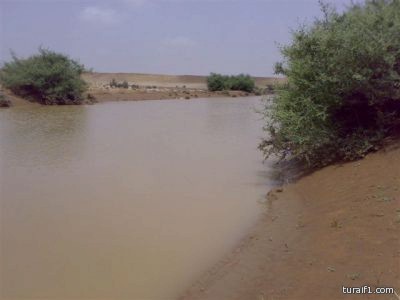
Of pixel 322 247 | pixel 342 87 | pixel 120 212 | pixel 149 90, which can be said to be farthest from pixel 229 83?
pixel 322 247

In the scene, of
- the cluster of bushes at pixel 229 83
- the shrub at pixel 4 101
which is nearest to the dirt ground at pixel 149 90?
the cluster of bushes at pixel 229 83

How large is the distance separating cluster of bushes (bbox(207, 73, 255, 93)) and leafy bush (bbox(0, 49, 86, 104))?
2868 cm

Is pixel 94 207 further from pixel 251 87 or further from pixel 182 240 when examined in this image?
pixel 251 87

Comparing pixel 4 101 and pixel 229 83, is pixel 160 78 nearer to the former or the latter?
pixel 229 83

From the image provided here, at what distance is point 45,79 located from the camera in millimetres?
35812

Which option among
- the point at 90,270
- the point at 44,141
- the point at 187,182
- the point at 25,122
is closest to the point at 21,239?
the point at 90,270

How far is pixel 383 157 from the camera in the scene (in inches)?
357

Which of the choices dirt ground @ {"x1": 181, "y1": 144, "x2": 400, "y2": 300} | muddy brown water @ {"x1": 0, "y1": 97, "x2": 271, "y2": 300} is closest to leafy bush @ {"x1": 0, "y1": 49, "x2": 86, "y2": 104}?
muddy brown water @ {"x1": 0, "y1": 97, "x2": 271, "y2": 300}

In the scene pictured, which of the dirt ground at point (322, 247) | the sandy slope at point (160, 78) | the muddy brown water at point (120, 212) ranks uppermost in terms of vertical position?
the sandy slope at point (160, 78)

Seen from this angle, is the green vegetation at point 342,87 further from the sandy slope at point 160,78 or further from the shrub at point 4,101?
the sandy slope at point 160,78

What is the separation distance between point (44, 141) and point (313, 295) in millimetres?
14202

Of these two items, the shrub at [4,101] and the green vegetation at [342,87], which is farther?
the shrub at [4,101]

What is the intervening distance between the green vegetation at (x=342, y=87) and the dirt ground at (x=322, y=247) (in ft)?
4.74

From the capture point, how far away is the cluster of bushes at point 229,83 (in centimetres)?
6406
